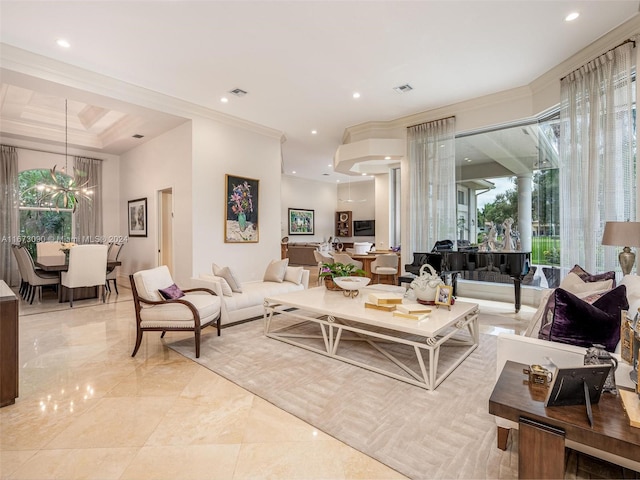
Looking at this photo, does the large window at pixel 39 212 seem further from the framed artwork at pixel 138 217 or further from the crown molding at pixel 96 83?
the crown molding at pixel 96 83

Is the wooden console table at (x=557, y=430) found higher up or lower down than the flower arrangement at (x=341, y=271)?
lower down

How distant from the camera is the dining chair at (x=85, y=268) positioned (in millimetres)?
5223

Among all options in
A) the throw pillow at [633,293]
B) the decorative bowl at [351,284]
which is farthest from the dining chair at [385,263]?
the throw pillow at [633,293]

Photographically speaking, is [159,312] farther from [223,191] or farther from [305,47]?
[305,47]

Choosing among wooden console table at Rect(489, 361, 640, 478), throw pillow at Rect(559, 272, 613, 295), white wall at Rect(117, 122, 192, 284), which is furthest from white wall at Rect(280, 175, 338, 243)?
wooden console table at Rect(489, 361, 640, 478)

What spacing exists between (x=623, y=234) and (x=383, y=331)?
2391mm

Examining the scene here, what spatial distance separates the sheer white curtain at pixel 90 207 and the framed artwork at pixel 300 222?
5.84 metres

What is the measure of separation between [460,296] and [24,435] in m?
5.96

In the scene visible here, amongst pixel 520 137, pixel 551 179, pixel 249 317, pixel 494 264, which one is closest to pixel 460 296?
pixel 494 264

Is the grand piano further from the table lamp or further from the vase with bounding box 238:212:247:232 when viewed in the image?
the vase with bounding box 238:212:247:232

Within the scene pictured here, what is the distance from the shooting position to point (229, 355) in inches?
124

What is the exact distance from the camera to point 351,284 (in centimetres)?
352

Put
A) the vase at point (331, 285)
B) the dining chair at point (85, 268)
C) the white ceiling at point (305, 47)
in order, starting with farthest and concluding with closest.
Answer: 1. the dining chair at point (85, 268)
2. the vase at point (331, 285)
3. the white ceiling at point (305, 47)

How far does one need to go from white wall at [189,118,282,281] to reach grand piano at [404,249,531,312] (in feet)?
9.46
